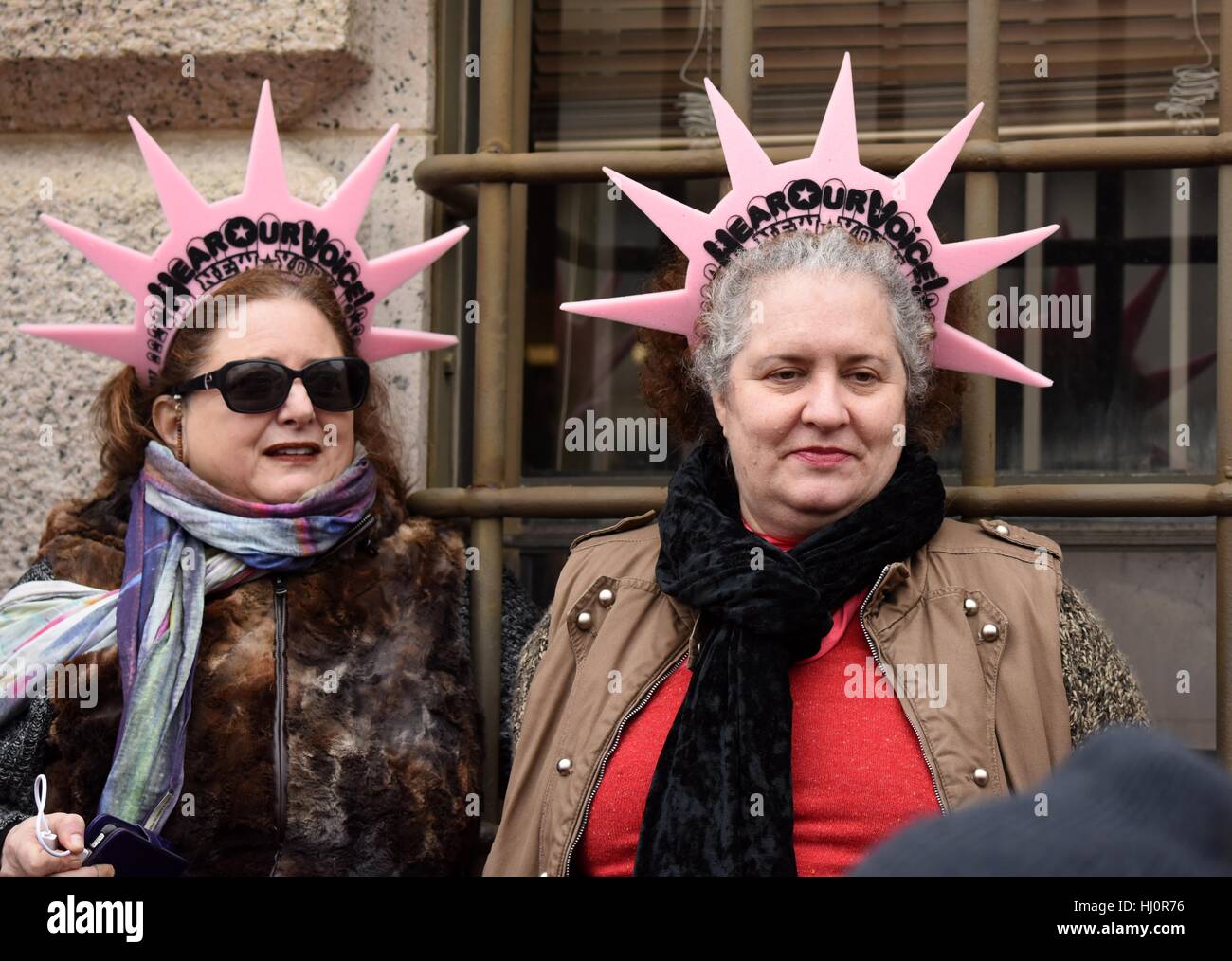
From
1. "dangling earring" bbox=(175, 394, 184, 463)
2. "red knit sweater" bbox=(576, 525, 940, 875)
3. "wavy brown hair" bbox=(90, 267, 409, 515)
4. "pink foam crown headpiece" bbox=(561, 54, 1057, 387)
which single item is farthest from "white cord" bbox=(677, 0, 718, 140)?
"red knit sweater" bbox=(576, 525, 940, 875)

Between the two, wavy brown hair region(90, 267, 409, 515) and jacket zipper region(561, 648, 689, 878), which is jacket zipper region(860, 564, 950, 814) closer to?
jacket zipper region(561, 648, 689, 878)

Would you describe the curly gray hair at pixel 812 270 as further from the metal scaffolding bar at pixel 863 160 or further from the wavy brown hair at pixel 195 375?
the wavy brown hair at pixel 195 375

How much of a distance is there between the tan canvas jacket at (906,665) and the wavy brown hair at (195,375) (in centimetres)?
51

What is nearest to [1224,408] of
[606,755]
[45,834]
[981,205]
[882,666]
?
[981,205]

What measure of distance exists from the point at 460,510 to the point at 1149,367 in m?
1.47

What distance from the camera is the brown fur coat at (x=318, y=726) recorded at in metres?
2.43

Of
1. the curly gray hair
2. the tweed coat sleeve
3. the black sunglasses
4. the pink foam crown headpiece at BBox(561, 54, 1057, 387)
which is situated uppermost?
the pink foam crown headpiece at BBox(561, 54, 1057, 387)

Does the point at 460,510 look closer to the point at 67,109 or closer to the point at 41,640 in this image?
the point at 41,640

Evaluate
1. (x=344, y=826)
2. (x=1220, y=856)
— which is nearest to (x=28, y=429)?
(x=344, y=826)

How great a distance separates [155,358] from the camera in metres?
2.68

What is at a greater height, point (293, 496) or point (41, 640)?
point (293, 496)

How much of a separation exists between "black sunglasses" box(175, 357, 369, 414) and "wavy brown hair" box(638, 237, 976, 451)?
513 mm

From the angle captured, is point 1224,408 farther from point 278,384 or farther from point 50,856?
point 50,856

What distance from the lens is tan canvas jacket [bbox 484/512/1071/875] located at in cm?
213
